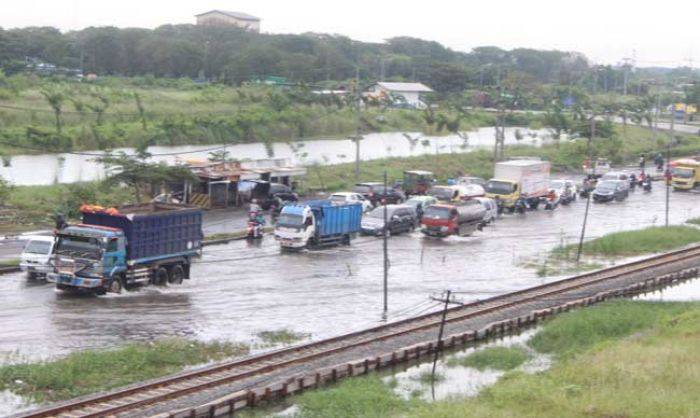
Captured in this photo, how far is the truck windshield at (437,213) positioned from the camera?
1890 inches

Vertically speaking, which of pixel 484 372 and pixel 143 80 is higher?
pixel 143 80

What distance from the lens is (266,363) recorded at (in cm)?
2423

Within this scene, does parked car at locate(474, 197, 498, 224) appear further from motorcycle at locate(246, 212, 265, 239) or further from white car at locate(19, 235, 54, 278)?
white car at locate(19, 235, 54, 278)

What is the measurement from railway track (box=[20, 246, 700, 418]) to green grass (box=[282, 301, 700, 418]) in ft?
6.18

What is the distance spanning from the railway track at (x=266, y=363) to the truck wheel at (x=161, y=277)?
8037 millimetres

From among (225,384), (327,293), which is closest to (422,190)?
(327,293)

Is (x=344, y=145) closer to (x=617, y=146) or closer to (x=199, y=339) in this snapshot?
(x=617, y=146)

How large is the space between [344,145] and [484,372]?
2542 inches

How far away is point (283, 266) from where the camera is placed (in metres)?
39.2

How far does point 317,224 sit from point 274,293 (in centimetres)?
921

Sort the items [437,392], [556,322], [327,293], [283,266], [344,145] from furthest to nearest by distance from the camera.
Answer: [344,145], [283,266], [327,293], [556,322], [437,392]

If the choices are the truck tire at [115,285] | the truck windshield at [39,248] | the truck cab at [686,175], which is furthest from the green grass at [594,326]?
the truck cab at [686,175]

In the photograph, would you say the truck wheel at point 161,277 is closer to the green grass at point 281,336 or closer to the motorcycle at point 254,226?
the green grass at point 281,336

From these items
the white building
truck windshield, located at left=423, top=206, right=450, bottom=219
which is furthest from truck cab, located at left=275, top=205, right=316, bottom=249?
the white building
